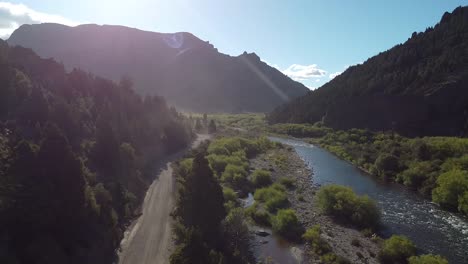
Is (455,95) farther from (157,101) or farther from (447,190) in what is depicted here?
(157,101)

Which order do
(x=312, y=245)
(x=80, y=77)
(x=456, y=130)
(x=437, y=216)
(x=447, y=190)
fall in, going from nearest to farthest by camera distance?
(x=312, y=245)
(x=437, y=216)
(x=447, y=190)
(x=80, y=77)
(x=456, y=130)

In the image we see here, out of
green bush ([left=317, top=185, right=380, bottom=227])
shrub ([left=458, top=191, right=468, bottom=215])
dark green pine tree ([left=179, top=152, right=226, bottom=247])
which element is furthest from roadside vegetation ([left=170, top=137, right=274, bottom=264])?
shrub ([left=458, top=191, right=468, bottom=215])

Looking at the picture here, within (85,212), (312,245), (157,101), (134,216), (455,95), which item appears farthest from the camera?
(157,101)

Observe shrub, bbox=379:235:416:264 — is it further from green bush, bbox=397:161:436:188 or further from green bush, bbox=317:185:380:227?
green bush, bbox=397:161:436:188

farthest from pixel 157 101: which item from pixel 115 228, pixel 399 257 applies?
pixel 399 257

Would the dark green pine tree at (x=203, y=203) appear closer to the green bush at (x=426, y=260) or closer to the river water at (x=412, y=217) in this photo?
the green bush at (x=426, y=260)

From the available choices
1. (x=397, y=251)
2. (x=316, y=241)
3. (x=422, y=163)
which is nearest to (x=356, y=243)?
(x=316, y=241)

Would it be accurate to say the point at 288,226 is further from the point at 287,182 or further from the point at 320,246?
the point at 287,182
